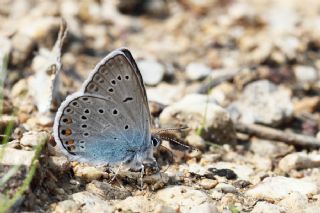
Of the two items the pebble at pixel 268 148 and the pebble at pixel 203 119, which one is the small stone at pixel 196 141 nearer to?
the pebble at pixel 203 119

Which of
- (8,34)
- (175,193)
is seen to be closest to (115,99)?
(175,193)

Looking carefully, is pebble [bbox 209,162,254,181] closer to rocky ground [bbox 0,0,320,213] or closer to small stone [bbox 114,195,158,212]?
rocky ground [bbox 0,0,320,213]

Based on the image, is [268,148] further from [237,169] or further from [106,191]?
[106,191]

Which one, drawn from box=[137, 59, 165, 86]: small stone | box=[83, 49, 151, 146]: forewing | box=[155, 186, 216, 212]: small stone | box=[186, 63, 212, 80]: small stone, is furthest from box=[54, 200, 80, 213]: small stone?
box=[186, 63, 212, 80]: small stone

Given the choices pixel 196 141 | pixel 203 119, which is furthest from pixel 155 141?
pixel 203 119

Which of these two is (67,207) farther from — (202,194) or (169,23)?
(169,23)

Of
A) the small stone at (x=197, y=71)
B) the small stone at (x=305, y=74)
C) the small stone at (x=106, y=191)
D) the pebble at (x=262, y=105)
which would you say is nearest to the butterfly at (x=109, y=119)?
the small stone at (x=106, y=191)
